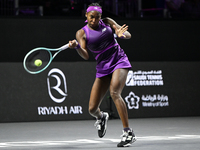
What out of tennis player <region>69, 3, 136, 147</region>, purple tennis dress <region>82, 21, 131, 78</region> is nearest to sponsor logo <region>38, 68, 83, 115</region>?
tennis player <region>69, 3, 136, 147</region>

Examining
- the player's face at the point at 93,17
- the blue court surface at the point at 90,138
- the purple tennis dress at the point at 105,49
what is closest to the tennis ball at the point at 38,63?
the purple tennis dress at the point at 105,49

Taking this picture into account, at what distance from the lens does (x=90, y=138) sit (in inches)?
250

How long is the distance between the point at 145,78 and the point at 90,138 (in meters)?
4.21

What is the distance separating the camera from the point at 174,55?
34.9 feet

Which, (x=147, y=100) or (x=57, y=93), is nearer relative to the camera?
(x=57, y=93)

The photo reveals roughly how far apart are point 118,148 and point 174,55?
596 centimetres

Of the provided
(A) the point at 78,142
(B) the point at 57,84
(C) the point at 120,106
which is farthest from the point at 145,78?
(C) the point at 120,106

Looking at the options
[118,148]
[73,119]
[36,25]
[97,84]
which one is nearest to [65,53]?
[36,25]

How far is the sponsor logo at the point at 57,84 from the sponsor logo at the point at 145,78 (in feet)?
5.18

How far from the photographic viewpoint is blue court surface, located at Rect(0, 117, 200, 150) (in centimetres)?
530

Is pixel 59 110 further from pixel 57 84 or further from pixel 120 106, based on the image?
pixel 120 106

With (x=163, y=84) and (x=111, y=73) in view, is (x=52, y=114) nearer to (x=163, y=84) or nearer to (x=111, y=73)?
(x=163, y=84)

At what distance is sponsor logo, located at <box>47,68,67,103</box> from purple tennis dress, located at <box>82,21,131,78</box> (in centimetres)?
432

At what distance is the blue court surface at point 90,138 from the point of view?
530 cm
